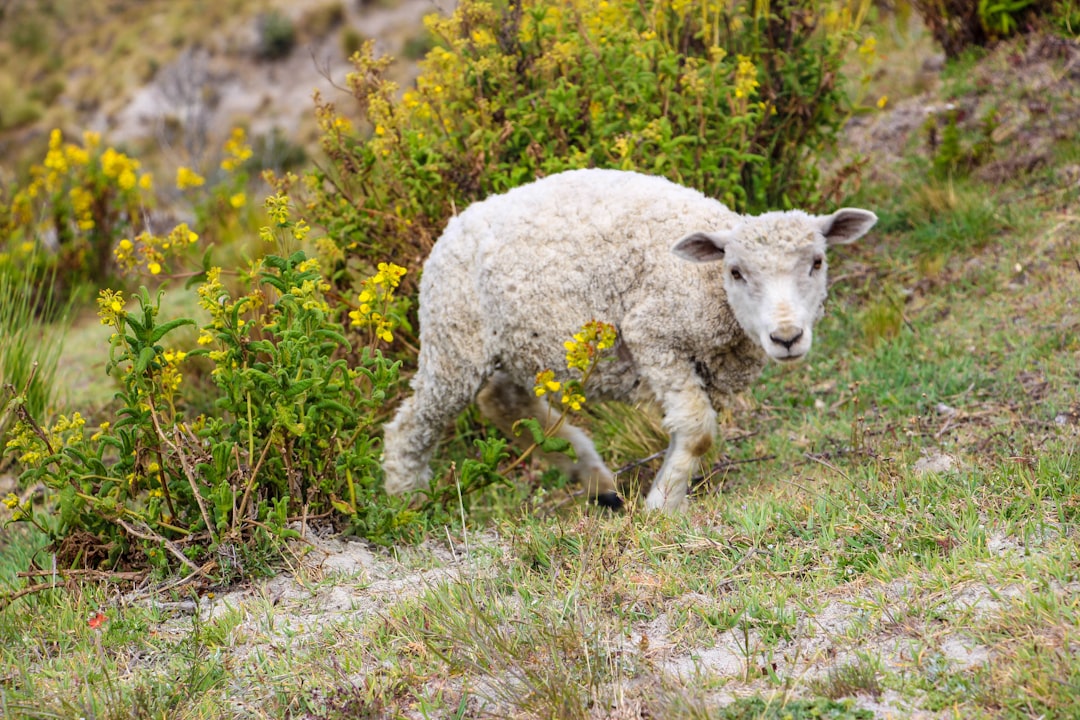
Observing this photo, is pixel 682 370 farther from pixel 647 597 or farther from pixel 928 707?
pixel 928 707

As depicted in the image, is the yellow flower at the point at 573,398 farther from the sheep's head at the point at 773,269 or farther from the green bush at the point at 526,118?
the green bush at the point at 526,118

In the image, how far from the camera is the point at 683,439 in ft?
15.9

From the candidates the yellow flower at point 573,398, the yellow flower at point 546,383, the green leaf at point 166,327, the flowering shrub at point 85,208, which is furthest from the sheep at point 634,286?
the flowering shrub at point 85,208

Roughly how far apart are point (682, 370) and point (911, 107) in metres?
5.76

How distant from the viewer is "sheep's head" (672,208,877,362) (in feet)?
14.4

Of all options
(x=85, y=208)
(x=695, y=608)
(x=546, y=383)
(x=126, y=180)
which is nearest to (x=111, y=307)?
(x=546, y=383)

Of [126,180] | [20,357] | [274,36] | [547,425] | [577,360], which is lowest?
[274,36]

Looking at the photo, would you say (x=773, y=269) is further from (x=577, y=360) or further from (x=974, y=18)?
(x=974, y=18)

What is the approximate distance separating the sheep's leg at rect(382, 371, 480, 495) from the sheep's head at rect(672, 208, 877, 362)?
1505 millimetres

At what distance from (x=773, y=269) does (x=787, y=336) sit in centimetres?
38

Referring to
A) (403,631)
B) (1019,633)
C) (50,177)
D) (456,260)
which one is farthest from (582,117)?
(50,177)

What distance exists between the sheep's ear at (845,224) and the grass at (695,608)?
96cm

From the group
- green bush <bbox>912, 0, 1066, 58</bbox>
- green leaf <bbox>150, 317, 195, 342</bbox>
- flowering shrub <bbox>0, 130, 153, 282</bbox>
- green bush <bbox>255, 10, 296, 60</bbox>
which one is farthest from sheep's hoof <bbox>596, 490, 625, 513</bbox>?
green bush <bbox>255, 10, 296, 60</bbox>

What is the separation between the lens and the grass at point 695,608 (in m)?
3.06
